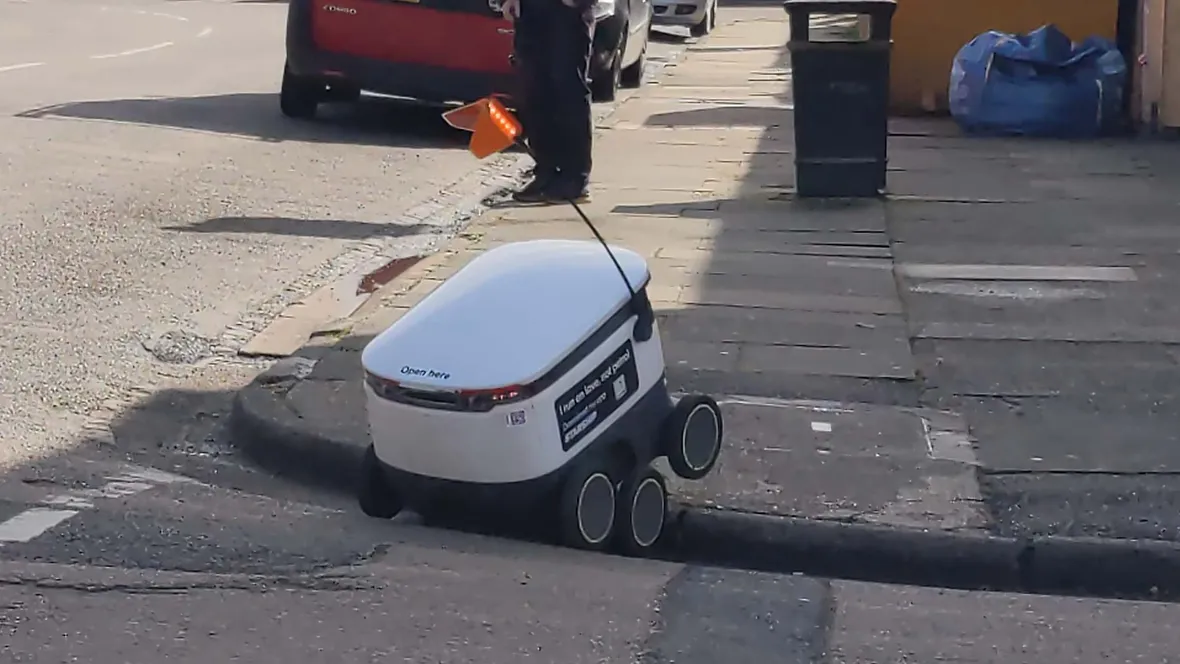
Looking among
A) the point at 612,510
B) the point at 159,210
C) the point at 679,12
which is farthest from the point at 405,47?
the point at 679,12

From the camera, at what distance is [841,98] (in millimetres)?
9883

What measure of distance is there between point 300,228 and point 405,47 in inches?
125

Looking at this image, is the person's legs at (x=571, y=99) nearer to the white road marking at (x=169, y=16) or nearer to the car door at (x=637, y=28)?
the car door at (x=637, y=28)

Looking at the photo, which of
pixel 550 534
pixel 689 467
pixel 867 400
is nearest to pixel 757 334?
pixel 867 400

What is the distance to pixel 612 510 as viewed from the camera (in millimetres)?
4809

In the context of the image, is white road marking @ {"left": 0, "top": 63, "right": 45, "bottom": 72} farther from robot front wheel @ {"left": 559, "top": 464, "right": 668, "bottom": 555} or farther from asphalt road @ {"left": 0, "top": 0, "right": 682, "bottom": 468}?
robot front wheel @ {"left": 559, "top": 464, "right": 668, "bottom": 555}

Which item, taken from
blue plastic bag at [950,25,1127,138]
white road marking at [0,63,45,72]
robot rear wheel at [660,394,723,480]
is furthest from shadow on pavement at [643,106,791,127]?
robot rear wheel at [660,394,723,480]

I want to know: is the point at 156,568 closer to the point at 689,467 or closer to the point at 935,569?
the point at 689,467

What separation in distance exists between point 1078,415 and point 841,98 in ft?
13.9

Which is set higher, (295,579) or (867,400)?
(295,579)

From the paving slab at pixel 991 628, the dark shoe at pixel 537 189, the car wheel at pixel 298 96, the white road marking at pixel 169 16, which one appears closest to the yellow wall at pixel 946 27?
the car wheel at pixel 298 96

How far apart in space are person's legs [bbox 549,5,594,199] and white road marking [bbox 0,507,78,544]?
4751 millimetres

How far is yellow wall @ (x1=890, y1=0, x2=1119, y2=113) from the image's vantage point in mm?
13977

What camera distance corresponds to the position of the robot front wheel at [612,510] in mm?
4656
